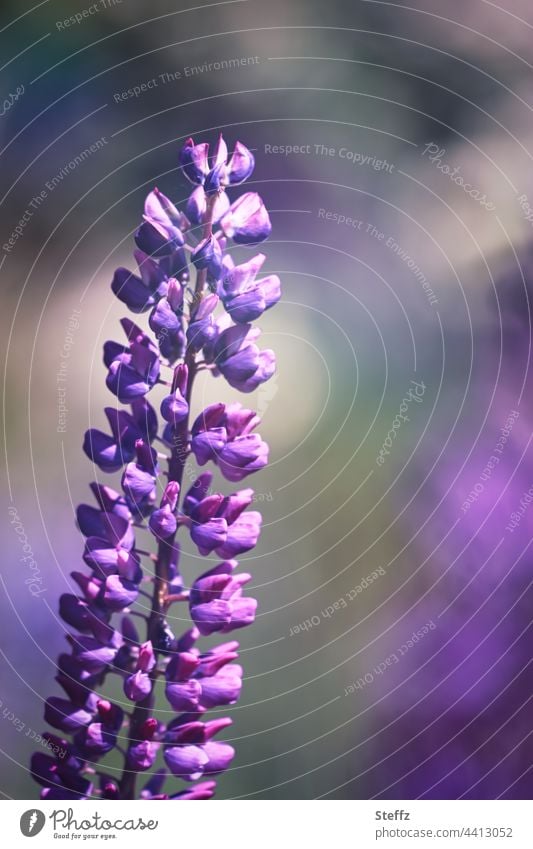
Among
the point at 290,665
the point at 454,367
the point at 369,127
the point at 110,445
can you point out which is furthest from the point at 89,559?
the point at 369,127

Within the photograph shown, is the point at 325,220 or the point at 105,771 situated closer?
the point at 105,771

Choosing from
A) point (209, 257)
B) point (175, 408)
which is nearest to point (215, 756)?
point (175, 408)

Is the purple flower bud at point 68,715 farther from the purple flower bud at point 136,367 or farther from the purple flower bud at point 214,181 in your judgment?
the purple flower bud at point 214,181

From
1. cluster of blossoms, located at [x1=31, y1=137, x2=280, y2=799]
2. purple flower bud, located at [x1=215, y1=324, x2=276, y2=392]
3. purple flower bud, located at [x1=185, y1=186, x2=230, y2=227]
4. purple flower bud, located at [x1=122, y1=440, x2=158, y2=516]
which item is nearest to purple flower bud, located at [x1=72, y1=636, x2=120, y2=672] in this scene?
cluster of blossoms, located at [x1=31, y1=137, x2=280, y2=799]

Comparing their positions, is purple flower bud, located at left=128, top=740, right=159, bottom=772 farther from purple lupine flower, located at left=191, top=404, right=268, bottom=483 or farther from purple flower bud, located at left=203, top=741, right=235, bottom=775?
purple lupine flower, located at left=191, top=404, right=268, bottom=483

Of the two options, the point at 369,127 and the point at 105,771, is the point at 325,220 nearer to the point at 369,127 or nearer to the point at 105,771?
the point at 369,127

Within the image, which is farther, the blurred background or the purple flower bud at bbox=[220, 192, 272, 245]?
the blurred background
